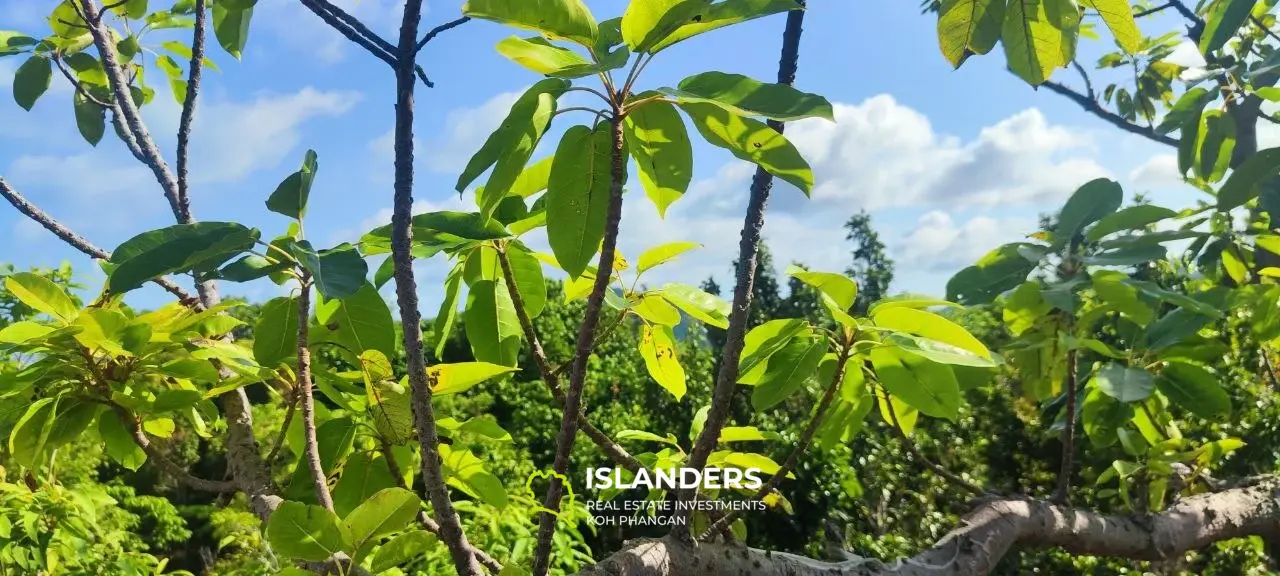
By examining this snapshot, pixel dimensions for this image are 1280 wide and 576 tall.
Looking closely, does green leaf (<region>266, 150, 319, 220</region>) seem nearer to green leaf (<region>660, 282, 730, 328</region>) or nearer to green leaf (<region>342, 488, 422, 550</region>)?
green leaf (<region>342, 488, 422, 550</region>)

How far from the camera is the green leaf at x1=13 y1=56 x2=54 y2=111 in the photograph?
56.9 inches

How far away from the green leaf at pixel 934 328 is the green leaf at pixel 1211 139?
1.07 m

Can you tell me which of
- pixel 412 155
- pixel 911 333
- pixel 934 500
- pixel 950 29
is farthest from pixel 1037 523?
pixel 934 500

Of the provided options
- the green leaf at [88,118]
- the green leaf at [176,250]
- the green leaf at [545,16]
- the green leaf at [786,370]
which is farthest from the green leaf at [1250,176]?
the green leaf at [88,118]

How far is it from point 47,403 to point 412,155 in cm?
70

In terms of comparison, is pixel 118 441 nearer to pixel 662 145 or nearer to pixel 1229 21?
pixel 662 145

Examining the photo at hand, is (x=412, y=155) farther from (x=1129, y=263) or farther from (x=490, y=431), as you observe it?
(x=1129, y=263)

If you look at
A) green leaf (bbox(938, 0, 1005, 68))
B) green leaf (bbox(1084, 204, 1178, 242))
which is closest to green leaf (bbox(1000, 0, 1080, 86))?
green leaf (bbox(938, 0, 1005, 68))

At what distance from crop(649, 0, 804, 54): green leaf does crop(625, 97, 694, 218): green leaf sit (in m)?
0.06

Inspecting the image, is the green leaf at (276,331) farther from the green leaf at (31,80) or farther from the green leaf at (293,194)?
the green leaf at (31,80)

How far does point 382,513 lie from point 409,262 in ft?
0.71

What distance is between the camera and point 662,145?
68cm

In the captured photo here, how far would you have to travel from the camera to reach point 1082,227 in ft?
4.53

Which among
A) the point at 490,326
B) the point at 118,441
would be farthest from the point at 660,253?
the point at 118,441
